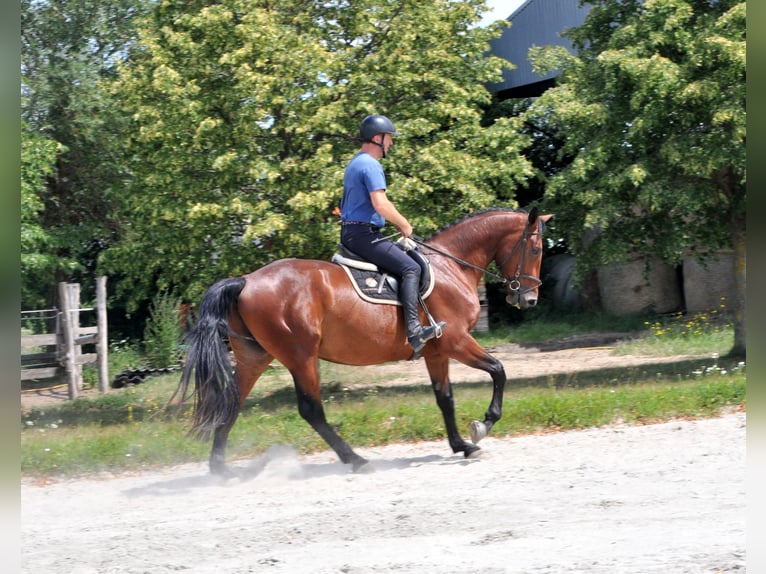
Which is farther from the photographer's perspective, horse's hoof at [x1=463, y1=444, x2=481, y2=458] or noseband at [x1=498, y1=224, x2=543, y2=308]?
noseband at [x1=498, y1=224, x2=543, y2=308]

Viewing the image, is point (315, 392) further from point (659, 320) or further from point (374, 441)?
point (659, 320)

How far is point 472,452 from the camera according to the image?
8688mm

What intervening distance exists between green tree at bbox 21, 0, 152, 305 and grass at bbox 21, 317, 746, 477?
6.40m

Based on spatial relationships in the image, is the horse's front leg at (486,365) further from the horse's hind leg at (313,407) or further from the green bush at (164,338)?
the green bush at (164,338)

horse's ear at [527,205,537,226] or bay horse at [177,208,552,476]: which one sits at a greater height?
horse's ear at [527,205,537,226]

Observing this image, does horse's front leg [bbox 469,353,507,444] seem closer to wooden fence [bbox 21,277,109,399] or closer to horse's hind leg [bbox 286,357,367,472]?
horse's hind leg [bbox 286,357,367,472]

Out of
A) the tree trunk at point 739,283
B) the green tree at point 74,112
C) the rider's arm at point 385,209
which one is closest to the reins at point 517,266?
the rider's arm at point 385,209

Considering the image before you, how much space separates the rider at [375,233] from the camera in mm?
→ 8391

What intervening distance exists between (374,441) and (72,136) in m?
13.4

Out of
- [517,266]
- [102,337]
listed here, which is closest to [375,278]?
[517,266]

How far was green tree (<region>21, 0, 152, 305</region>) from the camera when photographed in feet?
62.9

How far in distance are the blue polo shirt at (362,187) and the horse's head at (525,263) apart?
1.58 meters

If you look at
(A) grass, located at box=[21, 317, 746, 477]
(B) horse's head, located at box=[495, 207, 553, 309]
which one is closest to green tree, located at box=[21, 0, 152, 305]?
(A) grass, located at box=[21, 317, 746, 477]

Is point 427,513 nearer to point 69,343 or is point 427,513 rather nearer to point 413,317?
point 413,317
